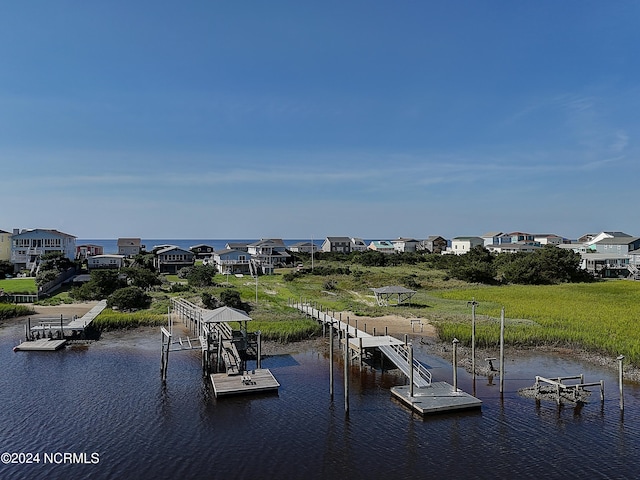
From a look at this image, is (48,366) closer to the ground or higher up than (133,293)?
closer to the ground

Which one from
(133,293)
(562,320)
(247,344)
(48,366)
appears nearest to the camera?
(48,366)

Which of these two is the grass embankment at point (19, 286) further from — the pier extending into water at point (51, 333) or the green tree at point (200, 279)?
the green tree at point (200, 279)

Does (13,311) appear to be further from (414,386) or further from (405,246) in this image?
(405,246)

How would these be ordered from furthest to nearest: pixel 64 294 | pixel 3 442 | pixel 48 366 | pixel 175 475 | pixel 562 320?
pixel 64 294
pixel 562 320
pixel 48 366
pixel 3 442
pixel 175 475

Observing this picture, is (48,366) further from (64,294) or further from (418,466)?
(64,294)

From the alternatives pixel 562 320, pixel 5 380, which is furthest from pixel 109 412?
pixel 562 320

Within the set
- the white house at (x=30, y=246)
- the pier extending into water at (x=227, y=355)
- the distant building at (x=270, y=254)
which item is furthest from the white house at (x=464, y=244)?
the pier extending into water at (x=227, y=355)
